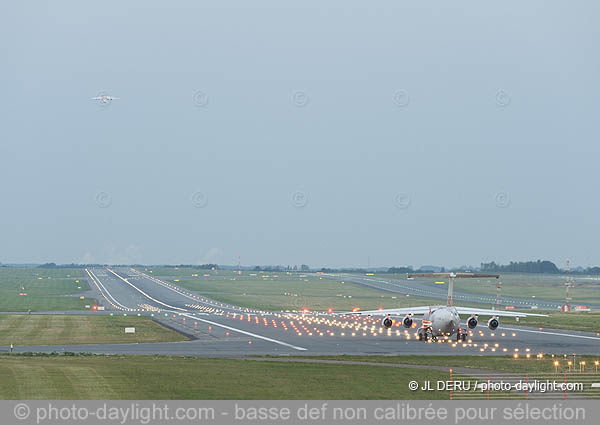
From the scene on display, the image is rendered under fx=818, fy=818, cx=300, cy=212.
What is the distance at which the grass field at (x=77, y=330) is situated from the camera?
83.5m

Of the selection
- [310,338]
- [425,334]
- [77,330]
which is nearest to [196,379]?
[310,338]

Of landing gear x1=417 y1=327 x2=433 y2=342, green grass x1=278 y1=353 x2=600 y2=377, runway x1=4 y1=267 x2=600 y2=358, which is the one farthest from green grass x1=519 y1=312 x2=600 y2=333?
green grass x1=278 y1=353 x2=600 y2=377

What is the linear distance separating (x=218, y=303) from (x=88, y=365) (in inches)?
4030

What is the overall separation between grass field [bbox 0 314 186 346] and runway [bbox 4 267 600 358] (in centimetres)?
379

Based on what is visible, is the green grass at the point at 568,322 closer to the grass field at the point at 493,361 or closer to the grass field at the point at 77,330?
the grass field at the point at 493,361

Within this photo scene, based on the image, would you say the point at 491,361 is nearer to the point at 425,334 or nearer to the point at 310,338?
the point at 425,334

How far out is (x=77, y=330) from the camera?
3735 inches

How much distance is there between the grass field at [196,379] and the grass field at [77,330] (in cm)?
2159

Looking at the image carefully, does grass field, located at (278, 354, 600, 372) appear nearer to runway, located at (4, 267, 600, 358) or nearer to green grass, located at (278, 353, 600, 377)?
green grass, located at (278, 353, 600, 377)

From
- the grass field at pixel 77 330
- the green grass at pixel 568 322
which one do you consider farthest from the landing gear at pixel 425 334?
the green grass at pixel 568 322

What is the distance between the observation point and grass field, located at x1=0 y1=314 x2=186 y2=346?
83.5 meters

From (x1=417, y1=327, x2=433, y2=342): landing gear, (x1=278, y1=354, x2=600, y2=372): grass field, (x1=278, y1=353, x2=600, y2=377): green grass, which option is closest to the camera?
(x1=278, y1=354, x2=600, y2=372): grass field
